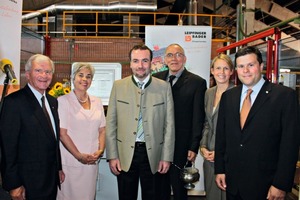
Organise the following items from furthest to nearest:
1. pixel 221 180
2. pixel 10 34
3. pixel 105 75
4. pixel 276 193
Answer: pixel 105 75, pixel 10 34, pixel 221 180, pixel 276 193

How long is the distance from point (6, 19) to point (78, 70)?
68 cm

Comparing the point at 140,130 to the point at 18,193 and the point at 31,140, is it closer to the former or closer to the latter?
the point at 31,140

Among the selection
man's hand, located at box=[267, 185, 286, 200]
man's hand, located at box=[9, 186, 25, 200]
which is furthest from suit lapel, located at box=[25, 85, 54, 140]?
man's hand, located at box=[267, 185, 286, 200]

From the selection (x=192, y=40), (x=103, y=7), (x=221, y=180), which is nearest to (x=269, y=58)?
(x=221, y=180)

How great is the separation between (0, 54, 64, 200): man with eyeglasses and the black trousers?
57 centimetres

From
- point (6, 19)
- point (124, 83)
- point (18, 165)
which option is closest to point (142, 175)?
point (124, 83)

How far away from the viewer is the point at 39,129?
1.96 metres

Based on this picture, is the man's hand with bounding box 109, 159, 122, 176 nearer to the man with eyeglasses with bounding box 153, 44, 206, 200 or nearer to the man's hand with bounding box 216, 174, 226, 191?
the man with eyeglasses with bounding box 153, 44, 206, 200

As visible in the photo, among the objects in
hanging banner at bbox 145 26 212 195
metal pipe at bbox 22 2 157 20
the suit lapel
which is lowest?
the suit lapel

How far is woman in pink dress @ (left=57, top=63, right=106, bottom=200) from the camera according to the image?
252 cm

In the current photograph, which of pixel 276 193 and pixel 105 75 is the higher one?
pixel 105 75

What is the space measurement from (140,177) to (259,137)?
1.04 meters

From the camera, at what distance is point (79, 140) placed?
2.56m

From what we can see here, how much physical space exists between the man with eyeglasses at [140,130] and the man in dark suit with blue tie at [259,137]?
1.81ft
